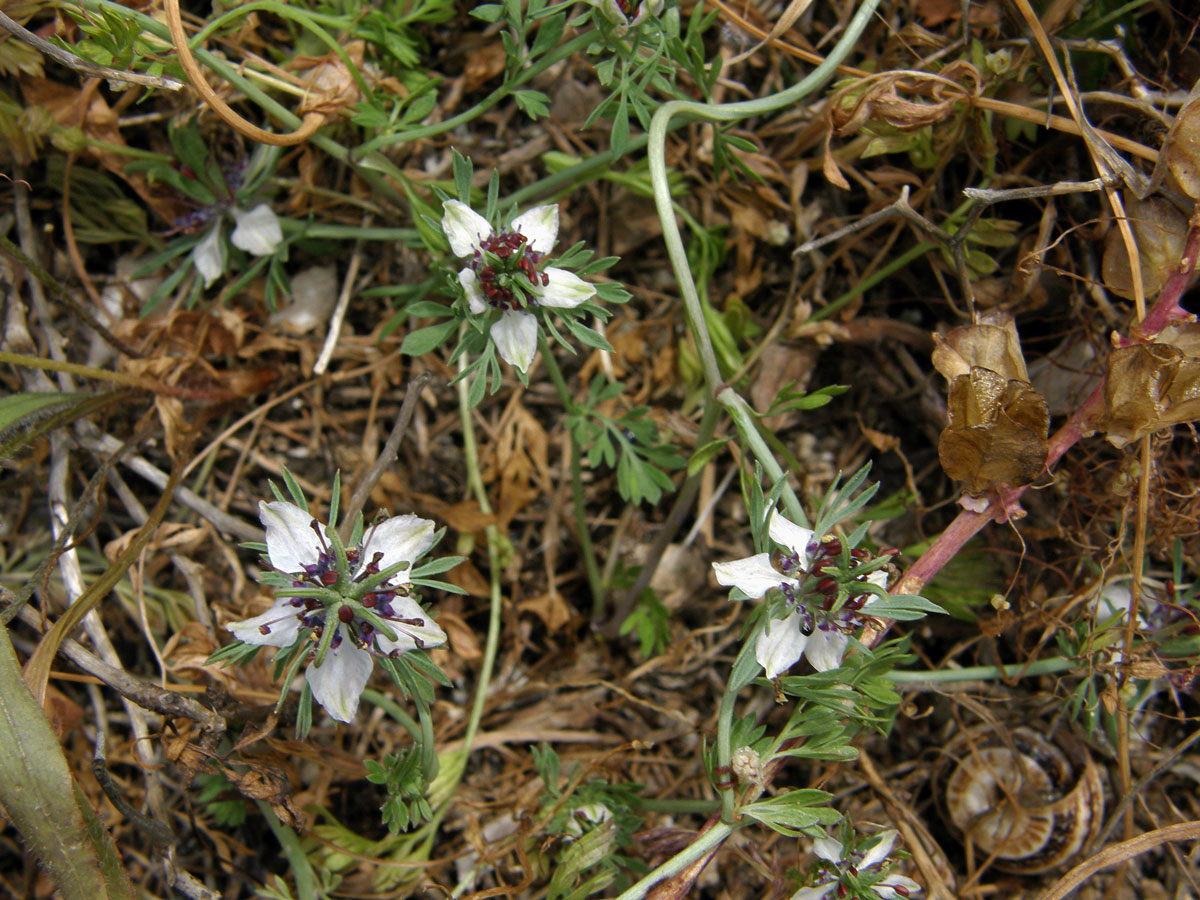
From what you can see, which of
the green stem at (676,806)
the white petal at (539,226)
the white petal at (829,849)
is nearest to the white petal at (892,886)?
the white petal at (829,849)

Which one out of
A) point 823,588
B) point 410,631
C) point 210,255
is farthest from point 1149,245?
point 210,255

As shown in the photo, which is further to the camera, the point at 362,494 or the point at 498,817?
the point at 498,817

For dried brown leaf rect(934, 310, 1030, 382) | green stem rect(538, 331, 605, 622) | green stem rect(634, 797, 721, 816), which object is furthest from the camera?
green stem rect(538, 331, 605, 622)

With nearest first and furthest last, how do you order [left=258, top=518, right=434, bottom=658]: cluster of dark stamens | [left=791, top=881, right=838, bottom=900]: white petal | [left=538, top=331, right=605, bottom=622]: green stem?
1. [left=258, top=518, right=434, bottom=658]: cluster of dark stamens
2. [left=791, top=881, right=838, bottom=900]: white petal
3. [left=538, top=331, right=605, bottom=622]: green stem

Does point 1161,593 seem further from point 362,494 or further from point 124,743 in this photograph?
point 124,743

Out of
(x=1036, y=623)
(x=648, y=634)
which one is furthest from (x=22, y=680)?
(x=1036, y=623)

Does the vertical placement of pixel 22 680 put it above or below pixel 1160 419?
below

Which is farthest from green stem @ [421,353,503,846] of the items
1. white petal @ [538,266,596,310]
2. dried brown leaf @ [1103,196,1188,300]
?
dried brown leaf @ [1103,196,1188,300]

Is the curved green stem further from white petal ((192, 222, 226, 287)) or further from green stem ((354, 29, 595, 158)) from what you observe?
white petal ((192, 222, 226, 287))
